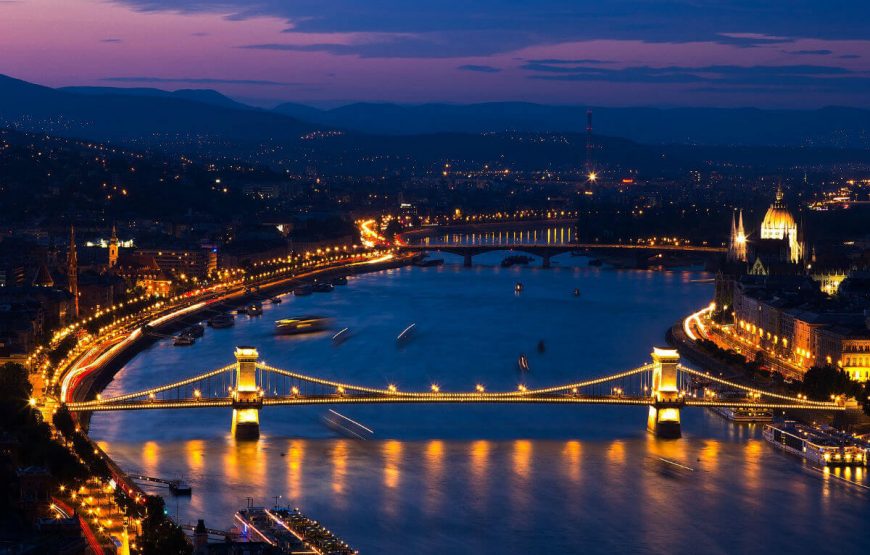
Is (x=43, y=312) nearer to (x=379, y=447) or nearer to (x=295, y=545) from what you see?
(x=379, y=447)

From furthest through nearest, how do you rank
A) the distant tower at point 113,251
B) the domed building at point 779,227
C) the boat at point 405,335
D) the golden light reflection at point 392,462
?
1. the distant tower at point 113,251
2. the domed building at point 779,227
3. the boat at point 405,335
4. the golden light reflection at point 392,462

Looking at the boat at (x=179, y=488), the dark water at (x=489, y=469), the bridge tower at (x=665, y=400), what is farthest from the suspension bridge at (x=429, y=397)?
the boat at (x=179, y=488)

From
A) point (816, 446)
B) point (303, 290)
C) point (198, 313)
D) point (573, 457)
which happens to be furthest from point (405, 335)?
point (816, 446)

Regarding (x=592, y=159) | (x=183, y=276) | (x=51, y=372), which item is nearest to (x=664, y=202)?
(x=183, y=276)

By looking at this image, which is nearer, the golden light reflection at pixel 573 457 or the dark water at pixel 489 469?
the dark water at pixel 489 469

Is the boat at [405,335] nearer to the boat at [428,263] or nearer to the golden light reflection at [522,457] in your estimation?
the golden light reflection at [522,457]

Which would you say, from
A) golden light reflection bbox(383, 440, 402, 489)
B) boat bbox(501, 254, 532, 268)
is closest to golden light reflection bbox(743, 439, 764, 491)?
golden light reflection bbox(383, 440, 402, 489)

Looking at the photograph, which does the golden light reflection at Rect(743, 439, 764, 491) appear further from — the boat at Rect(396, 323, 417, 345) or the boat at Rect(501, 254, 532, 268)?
the boat at Rect(501, 254, 532, 268)

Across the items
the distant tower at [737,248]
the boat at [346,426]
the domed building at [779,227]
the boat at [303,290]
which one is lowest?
the boat at [303,290]
